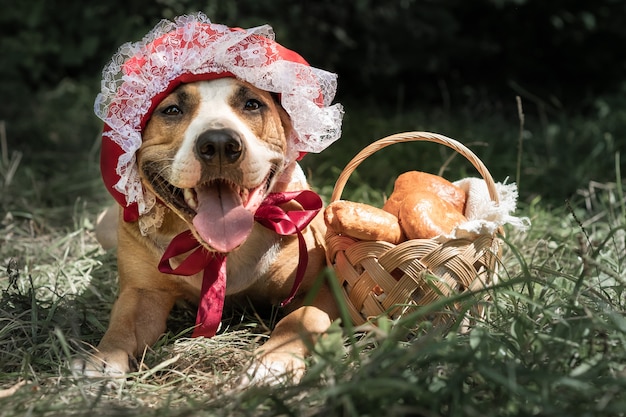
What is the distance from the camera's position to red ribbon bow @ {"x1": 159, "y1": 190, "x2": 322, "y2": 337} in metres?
2.39

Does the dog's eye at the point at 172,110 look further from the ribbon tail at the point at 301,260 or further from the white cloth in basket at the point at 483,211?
the white cloth in basket at the point at 483,211

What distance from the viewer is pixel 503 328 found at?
2.11 m

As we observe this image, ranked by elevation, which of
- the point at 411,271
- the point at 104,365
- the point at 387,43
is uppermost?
the point at 387,43

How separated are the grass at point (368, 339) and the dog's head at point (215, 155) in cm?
43

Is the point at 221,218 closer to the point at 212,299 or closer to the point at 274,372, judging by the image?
the point at 212,299

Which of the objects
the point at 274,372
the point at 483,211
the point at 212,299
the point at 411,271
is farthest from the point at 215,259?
the point at 483,211

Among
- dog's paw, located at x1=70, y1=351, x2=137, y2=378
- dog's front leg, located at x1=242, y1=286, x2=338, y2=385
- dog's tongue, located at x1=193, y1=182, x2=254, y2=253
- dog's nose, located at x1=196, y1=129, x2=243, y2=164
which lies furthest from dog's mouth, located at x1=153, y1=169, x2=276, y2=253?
dog's paw, located at x1=70, y1=351, x2=137, y2=378

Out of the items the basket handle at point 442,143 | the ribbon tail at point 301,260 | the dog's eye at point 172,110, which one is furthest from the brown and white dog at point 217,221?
the basket handle at point 442,143

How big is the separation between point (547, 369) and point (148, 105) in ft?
4.62

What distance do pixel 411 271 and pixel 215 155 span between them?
0.69m

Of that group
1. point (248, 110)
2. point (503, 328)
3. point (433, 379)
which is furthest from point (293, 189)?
point (433, 379)

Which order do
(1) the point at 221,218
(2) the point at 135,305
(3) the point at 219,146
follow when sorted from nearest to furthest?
(3) the point at 219,146 → (1) the point at 221,218 → (2) the point at 135,305

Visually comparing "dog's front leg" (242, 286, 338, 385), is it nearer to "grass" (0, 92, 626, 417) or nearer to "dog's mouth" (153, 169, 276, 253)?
"grass" (0, 92, 626, 417)

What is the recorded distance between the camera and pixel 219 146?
216 cm
